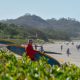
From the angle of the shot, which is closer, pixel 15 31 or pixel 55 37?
pixel 15 31

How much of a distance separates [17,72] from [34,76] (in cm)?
47

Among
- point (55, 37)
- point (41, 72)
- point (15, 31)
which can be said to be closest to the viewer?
point (41, 72)

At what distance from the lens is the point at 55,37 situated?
182 meters

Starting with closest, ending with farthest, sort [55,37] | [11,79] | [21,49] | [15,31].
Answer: [11,79] < [21,49] < [15,31] < [55,37]

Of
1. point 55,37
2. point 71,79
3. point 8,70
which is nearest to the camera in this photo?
point 71,79

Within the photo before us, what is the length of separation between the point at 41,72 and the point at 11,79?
690 millimetres

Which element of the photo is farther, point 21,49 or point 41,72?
point 21,49

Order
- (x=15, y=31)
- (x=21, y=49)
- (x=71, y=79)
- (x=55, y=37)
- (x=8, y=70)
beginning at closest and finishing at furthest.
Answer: (x=71, y=79) → (x=8, y=70) → (x=21, y=49) → (x=15, y=31) → (x=55, y=37)

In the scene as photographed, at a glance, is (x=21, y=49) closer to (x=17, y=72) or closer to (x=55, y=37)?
(x=17, y=72)

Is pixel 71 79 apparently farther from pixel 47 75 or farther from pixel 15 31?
pixel 15 31

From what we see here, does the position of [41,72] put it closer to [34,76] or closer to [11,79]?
[34,76]

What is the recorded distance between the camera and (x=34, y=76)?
14.1ft

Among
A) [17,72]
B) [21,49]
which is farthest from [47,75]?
[21,49]

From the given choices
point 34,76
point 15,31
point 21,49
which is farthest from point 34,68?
point 15,31
